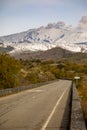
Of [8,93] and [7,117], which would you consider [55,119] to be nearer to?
[7,117]

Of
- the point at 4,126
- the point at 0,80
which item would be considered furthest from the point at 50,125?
the point at 0,80

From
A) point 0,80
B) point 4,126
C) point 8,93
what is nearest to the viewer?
point 4,126

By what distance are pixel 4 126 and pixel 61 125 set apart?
292 centimetres

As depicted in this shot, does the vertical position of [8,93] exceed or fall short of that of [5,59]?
it falls short

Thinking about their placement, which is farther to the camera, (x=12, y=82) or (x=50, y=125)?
(x=12, y=82)

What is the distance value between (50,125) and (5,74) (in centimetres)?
5327

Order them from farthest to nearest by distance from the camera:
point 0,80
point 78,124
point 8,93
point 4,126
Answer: point 0,80
point 8,93
point 4,126
point 78,124

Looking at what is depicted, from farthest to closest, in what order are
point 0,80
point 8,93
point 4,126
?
point 0,80, point 8,93, point 4,126

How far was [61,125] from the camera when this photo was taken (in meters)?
20.7

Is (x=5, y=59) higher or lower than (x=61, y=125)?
higher

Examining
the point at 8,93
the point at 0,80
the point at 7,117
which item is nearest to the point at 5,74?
the point at 0,80

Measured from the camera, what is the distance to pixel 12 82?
75688 mm

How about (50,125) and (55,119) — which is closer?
(50,125)

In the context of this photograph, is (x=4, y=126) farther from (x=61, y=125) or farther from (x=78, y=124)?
(x=78, y=124)
